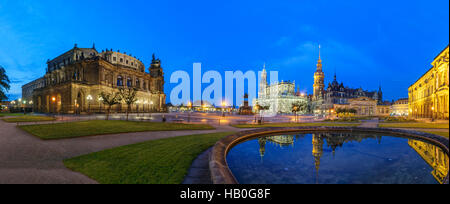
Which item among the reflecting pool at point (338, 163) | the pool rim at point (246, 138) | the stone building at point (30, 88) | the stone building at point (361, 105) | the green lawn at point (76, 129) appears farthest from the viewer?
the stone building at point (361, 105)

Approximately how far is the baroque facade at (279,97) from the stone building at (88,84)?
83.3 meters

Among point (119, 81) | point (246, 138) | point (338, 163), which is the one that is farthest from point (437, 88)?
point (119, 81)

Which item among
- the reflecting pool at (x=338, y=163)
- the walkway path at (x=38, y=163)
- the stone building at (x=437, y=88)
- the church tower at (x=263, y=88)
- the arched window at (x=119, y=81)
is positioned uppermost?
the church tower at (x=263, y=88)

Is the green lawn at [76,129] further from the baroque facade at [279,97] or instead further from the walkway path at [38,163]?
the baroque facade at [279,97]

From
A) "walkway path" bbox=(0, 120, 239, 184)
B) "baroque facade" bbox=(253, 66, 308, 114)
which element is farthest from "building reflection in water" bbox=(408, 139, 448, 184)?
"baroque facade" bbox=(253, 66, 308, 114)

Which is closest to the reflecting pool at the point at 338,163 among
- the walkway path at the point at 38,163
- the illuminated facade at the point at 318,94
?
the walkway path at the point at 38,163

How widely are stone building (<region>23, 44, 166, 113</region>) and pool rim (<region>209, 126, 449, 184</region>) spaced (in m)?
51.9

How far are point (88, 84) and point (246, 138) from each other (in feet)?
188

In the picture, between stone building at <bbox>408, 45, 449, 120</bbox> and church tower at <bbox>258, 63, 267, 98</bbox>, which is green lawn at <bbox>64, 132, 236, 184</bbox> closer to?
stone building at <bbox>408, 45, 449, 120</bbox>

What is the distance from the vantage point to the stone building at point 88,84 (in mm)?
47812

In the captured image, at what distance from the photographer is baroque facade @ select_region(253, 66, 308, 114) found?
429ft

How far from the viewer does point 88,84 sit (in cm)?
5012
